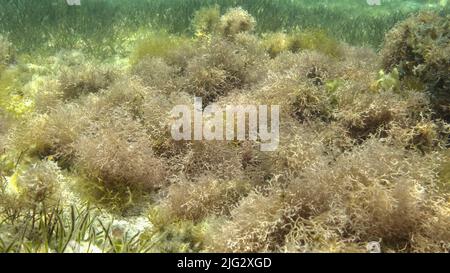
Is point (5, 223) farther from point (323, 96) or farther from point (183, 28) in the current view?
point (183, 28)

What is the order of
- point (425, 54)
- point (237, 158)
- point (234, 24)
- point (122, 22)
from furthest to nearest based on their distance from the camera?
point (122, 22) < point (234, 24) < point (425, 54) < point (237, 158)

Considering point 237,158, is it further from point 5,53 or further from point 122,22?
point 122,22

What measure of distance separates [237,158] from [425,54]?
3.22m

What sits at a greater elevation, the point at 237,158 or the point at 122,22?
the point at 122,22

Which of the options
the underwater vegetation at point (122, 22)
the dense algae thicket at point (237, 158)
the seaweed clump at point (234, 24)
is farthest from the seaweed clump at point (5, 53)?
the seaweed clump at point (234, 24)

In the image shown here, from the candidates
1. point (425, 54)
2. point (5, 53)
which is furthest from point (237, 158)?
point (5, 53)

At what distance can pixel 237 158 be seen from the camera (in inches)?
208

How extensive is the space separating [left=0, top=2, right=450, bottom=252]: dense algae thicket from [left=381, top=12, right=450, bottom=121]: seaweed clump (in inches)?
0.7

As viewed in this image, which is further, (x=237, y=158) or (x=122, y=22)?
(x=122, y=22)

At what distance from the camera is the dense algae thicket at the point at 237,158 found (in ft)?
12.9

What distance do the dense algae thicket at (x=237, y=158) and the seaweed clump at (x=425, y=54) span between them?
2 cm

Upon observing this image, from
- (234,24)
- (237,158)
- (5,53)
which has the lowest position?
(237,158)

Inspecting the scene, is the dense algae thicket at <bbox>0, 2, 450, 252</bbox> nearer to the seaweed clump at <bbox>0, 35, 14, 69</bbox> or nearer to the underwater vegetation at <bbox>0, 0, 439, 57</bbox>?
the seaweed clump at <bbox>0, 35, 14, 69</bbox>
